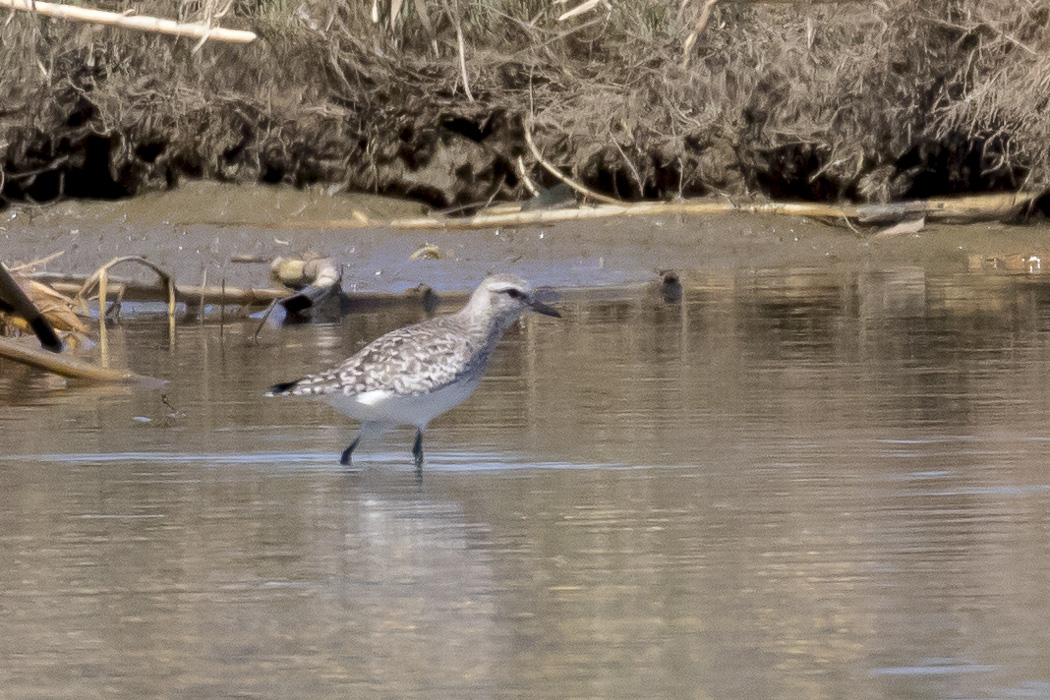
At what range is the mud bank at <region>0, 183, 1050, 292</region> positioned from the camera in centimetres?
2088

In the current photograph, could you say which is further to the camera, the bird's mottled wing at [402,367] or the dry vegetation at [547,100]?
the dry vegetation at [547,100]

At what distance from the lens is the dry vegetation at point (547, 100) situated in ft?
75.1

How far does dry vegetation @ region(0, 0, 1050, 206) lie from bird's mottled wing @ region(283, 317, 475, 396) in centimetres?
1361

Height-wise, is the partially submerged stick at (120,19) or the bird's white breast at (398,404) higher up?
the partially submerged stick at (120,19)

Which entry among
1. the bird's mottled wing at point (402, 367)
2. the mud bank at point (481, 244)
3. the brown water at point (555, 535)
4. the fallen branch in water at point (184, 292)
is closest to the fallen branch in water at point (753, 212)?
the mud bank at point (481, 244)

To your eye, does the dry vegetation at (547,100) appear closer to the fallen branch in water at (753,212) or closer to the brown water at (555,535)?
the fallen branch in water at (753,212)

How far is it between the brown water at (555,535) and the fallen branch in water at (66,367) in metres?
0.24

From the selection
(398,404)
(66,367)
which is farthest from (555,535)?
(66,367)

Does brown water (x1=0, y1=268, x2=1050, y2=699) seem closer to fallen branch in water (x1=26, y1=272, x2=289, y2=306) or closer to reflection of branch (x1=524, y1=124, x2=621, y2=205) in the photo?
fallen branch in water (x1=26, y1=272, x2=289, y2=306)

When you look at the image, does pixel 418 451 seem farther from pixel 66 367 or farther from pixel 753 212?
pixel 753 212

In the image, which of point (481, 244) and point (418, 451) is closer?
point (418, 451)

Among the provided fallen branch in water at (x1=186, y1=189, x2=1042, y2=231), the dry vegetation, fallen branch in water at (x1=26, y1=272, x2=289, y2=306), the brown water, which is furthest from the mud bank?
the brown water

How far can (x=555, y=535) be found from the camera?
7156 mm

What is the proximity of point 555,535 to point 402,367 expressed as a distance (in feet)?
5.85
